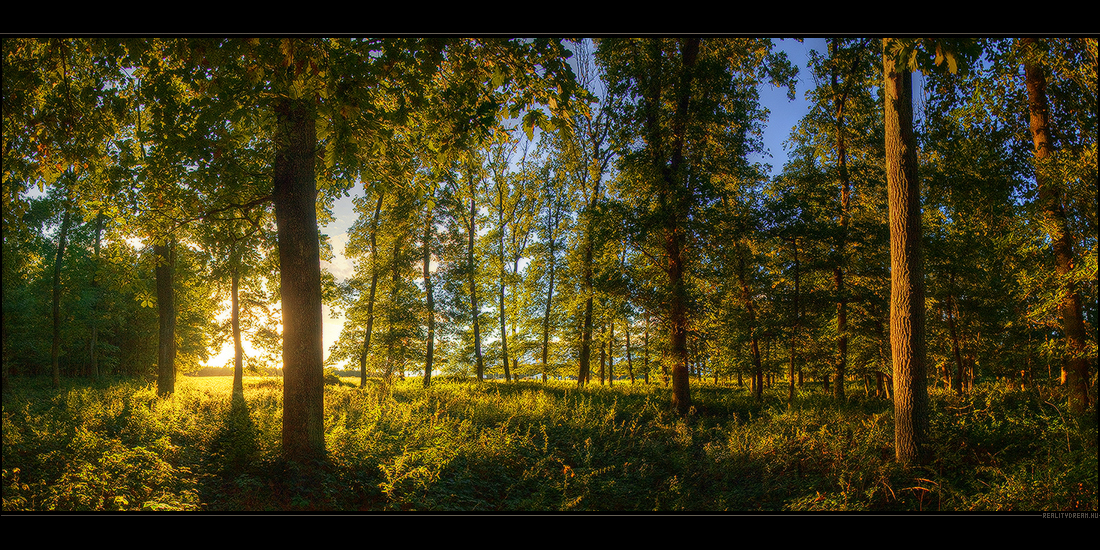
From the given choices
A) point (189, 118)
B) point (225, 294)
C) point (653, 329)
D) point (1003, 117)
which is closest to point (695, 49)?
point (1003, 117)

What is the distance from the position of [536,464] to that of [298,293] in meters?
4.72

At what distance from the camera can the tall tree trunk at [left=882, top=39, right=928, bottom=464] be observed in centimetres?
670

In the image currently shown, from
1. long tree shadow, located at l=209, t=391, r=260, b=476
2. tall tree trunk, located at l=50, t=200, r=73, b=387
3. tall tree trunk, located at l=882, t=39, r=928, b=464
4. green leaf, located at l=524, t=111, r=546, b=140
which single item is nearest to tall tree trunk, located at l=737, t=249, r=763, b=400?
tall tree trunk, located at l=882, t=39, r=928, b=464

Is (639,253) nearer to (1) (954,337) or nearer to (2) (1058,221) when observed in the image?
(2) (1058,221)

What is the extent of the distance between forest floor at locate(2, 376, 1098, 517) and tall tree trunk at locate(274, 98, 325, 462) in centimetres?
49

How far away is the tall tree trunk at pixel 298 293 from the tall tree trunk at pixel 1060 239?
1036 cm

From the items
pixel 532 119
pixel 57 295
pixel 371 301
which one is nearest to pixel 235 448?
pixel 532 119

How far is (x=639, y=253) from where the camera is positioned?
13.9 metres

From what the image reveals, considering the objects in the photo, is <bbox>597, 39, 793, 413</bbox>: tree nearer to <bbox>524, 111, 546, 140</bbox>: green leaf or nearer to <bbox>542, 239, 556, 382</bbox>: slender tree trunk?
<bbox>524, 111, 546, 140</bbox>: green leaf

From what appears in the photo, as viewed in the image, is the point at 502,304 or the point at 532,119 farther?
the point at 502,304

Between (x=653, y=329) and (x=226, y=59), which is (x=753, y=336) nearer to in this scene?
(x=653, y=329)

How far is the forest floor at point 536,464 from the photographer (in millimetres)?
4742

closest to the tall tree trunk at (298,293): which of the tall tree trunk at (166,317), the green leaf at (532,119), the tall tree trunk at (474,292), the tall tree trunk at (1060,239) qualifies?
the green leaf at (532,119)

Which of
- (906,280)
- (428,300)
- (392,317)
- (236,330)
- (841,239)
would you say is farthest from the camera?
(428,300)
